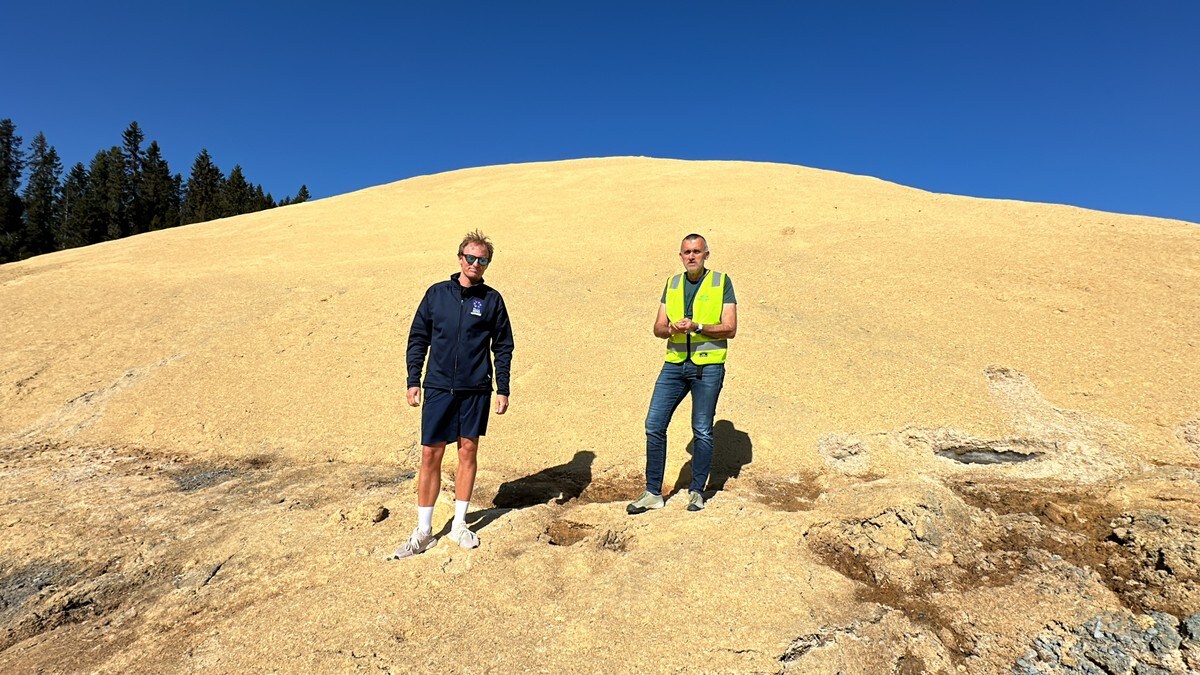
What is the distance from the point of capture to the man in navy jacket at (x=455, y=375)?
339 centimetres

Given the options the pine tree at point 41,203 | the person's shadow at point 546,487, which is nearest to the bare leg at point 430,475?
the person's shadow at point 546,487

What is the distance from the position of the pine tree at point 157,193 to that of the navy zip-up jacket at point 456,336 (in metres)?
58.0

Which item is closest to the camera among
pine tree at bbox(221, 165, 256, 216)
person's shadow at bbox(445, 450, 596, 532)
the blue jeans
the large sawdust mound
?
the large sawdust mound

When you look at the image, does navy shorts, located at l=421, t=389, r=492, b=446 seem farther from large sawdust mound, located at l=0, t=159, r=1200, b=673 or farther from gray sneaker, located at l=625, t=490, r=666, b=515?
gray sneaker, located at l=625, t=490, r=666, b=515

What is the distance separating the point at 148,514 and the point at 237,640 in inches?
85.0

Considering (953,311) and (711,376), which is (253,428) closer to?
(711,376)

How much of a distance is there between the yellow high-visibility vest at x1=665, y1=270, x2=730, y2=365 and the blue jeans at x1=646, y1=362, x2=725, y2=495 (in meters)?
0.06

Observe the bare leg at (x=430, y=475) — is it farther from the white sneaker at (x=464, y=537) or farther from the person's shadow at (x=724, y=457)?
the person's shadow at (x=724, y=457)

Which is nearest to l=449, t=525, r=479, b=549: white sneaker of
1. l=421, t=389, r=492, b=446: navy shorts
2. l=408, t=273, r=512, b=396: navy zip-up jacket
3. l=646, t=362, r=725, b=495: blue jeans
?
l=421, t=389, r=492, b=446: navy shorts

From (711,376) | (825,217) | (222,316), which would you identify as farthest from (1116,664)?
(825,217)

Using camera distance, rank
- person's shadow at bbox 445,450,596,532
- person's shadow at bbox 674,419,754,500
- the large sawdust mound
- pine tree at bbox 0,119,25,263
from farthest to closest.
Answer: pine tree at bbox 0,119,25,263 < person's shadow at bbox 674,419,754,500 < person's shadow at bbox 445,450,596,532 < the large sawdust mound

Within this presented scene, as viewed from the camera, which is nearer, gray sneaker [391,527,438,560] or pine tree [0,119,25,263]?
gray sneaker [391,527,438,560]

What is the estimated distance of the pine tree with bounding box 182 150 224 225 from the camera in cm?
5094

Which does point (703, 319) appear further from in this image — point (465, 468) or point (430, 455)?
point (430, 455)
